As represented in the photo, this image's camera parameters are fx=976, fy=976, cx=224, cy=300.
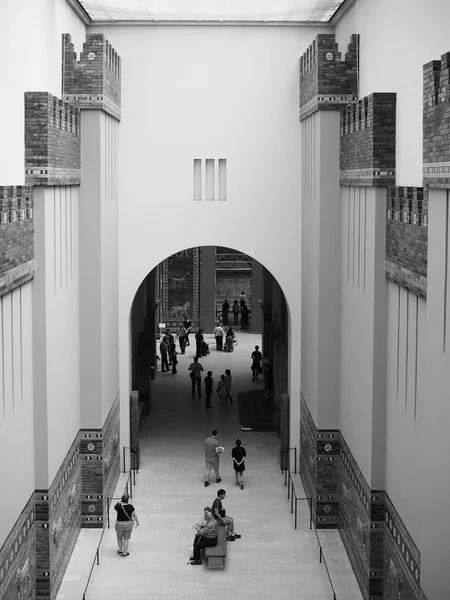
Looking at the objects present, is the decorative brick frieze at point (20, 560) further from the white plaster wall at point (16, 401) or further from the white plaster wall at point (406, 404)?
the white plaster wall at point (406, 404)

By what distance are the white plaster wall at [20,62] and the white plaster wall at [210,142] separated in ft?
10.9


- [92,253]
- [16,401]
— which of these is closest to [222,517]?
[16,401]

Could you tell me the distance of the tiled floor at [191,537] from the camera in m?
14.1

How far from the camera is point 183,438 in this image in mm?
21719

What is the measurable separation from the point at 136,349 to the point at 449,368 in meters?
14.9

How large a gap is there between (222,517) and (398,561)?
409cm

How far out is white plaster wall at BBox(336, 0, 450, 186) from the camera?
13.6 meters

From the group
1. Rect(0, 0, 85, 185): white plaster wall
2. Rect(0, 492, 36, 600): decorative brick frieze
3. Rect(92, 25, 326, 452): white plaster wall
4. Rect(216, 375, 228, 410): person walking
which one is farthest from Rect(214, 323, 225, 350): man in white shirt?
Rect(0, 492, 36, 600): decorative brick frieze

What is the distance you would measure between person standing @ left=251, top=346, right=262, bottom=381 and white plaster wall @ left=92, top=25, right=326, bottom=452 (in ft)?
28.4

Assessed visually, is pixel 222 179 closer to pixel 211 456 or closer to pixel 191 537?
pixel 211 456

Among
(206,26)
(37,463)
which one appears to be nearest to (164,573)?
(37,463)

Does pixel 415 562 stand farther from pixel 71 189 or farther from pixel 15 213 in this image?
pixel 71 189

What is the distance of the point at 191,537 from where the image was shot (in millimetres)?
16000

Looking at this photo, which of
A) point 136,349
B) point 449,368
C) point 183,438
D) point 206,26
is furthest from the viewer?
point 136,349
